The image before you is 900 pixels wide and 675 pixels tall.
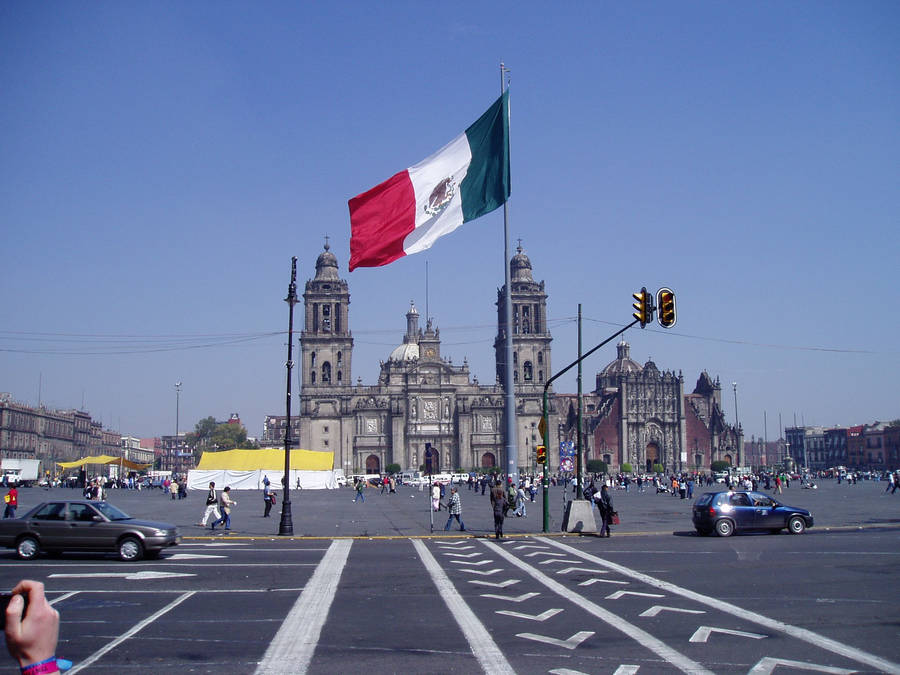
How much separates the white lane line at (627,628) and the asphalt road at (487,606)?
0.03m

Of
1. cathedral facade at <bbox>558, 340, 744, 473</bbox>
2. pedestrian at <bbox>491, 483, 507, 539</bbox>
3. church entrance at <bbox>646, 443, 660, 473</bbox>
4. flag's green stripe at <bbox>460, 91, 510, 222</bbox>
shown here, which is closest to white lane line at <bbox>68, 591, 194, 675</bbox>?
flag's green stripe at <bbox>460, 91, 510, 222</bbox>

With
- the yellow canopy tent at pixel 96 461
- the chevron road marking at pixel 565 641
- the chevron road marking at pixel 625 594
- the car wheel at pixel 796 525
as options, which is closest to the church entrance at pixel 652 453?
the yellow canopy tent at pixel 96 461

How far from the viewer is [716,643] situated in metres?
9.09

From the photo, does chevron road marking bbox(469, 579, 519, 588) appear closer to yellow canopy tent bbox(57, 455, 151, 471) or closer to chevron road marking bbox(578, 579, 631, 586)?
chevron road marking bbox(578, 579, 631, 586)

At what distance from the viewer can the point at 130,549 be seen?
17.4 meters

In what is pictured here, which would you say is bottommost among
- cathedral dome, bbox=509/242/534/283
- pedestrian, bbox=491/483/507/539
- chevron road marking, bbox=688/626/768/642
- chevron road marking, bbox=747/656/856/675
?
chevron road marking, bbox=688/626/768/642

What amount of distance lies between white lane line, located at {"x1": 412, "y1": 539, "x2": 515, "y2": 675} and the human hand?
4.90 metres

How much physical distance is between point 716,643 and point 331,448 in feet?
327

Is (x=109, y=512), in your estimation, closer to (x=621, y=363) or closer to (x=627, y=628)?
(x=627, y=628)

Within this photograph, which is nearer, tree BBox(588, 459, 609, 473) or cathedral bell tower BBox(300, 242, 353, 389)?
cathedral bell tower BBox(300, 242, 353, 389)

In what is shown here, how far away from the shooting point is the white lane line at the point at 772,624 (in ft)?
27.0

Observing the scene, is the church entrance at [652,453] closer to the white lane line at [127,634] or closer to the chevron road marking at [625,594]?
the chevron road marking at [625,594]

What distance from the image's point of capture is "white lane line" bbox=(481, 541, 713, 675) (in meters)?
8.15

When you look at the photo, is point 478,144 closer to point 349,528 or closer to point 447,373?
point 349,528
